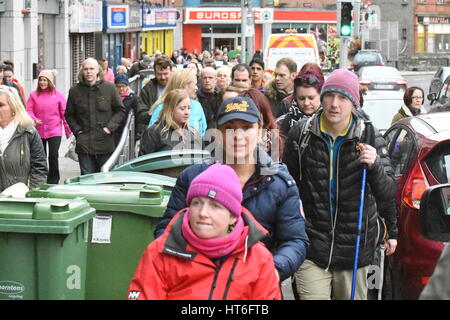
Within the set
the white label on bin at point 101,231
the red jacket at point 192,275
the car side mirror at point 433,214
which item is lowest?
the white label on bin at point 101,231

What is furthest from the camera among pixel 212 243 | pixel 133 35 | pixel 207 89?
Result: pixel 133 35

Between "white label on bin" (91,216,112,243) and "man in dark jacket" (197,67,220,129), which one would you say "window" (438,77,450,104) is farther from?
"white label on bin" (91,216,112,243)

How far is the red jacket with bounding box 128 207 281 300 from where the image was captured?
4191mm

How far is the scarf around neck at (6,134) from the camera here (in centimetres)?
858

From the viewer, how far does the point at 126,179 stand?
6.73 metres

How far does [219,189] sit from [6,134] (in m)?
4.64

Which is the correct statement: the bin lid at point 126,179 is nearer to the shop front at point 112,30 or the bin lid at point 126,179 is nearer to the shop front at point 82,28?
Result: the shop front at point 82,28

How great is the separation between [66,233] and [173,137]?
3.25 metres

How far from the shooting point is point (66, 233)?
5.45 meters

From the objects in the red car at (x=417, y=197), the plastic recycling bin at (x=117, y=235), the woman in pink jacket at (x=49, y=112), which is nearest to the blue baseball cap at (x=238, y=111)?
the plastic recycling bin at (x=117, y=235)

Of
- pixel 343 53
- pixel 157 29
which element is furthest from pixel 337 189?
pixel 157 29

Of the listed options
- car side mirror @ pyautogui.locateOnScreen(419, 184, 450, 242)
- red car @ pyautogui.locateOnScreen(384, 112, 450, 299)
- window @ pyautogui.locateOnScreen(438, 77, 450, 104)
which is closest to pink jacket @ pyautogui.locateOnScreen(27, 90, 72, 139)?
red car @ pyautogui.locateOnScreen(384, 112, 450, 299)

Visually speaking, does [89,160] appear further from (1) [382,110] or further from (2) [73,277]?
(2) [73,277]

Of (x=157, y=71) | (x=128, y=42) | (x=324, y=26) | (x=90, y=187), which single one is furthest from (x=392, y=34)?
Result: (x=90, y=187)
